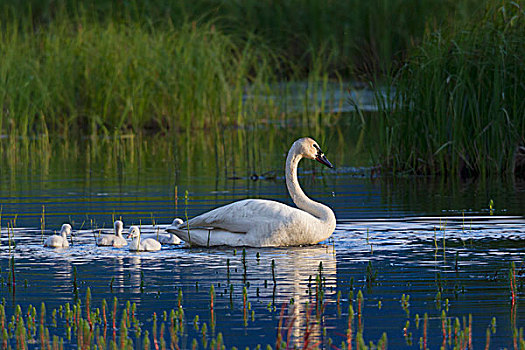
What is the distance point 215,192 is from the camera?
14.4m

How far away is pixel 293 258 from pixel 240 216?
0.91 metres

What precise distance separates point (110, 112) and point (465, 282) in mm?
15462

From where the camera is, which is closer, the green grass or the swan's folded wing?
the swan's folded wing

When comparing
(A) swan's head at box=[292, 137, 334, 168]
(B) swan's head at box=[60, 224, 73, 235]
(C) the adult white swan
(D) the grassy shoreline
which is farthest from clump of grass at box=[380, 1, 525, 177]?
(B) swan's head at box=[60, 224, 73, 235]

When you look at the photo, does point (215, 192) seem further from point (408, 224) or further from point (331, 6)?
point (331, 6)

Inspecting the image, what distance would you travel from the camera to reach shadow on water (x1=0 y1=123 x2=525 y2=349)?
23.7ft

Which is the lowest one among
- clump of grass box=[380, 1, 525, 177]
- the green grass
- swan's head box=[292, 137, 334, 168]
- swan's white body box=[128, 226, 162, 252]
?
swan's white body box=[128, 226, 162, 252]

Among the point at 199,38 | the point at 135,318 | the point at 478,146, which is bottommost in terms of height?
the point at 135,318

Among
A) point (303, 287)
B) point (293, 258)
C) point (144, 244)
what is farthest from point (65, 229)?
point (303, 287)

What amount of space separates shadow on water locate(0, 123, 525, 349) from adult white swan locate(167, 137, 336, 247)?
5.4 inches

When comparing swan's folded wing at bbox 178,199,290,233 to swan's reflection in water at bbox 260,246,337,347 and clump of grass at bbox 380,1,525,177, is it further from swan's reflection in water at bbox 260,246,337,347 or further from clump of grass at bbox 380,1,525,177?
clump of grass at bbox 380,1,525,177

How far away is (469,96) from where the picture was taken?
564 inches

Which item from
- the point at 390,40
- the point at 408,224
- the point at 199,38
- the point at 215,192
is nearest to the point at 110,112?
the point at 199,38

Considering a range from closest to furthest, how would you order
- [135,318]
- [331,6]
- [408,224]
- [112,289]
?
[135,318] → [112,289] → [408,224] → [331,6]
